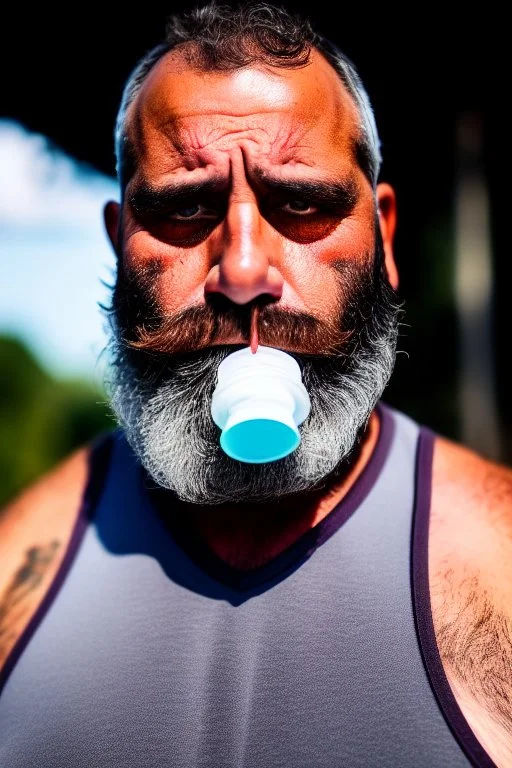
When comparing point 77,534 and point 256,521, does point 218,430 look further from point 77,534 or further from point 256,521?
point 77,534

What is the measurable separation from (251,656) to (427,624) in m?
0.37

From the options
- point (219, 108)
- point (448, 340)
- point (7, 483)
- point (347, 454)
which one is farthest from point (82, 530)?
point (7, 483)

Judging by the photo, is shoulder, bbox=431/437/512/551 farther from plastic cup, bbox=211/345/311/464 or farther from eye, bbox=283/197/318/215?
eye, bbox=283/197/318/215

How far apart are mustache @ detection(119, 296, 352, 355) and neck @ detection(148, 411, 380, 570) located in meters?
0.37

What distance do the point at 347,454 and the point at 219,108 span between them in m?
0.83

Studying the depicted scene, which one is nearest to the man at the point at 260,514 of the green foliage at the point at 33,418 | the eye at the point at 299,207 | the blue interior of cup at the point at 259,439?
the eye at the point at 299,207

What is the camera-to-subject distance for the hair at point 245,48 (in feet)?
4.73

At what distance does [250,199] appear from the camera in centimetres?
138

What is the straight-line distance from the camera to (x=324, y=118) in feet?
4.74

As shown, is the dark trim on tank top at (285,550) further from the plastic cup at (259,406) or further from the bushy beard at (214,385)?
the plastic cup at (259,406)

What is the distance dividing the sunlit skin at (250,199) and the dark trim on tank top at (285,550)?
0.04 m

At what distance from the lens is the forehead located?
1.38 meters

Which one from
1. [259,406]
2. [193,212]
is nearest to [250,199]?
[193,212]

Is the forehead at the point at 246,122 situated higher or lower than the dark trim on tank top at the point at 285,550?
higher
